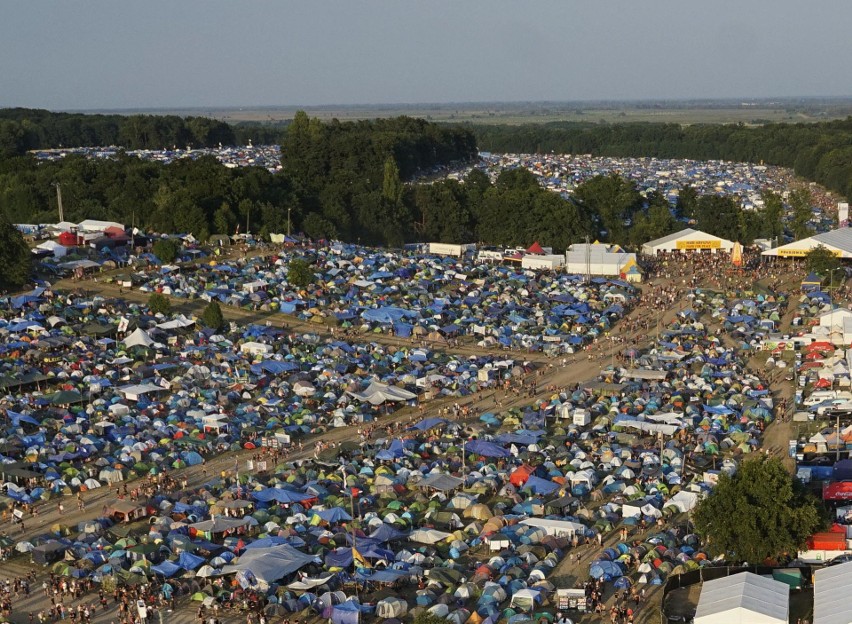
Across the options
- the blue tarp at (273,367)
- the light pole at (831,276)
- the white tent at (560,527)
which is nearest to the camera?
the white tent at (560,527)

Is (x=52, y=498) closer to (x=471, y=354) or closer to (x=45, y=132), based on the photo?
(x=471, y=354)

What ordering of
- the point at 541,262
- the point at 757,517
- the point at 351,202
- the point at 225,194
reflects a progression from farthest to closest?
the point at 351,202 < the point at 225,194 < the point at 541,262 < the point at 757,517

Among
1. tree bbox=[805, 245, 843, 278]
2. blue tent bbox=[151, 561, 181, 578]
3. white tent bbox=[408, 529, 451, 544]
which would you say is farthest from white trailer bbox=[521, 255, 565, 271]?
blue tent bbox=[151, 561, 181, 578]

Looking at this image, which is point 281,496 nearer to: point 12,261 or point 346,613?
point 346,613

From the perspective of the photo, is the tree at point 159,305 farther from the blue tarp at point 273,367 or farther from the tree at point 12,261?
the blue tarp at point 273,367

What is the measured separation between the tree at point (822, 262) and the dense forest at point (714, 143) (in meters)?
32.1

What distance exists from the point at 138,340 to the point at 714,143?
7482cm

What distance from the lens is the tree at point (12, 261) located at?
30.9 metres

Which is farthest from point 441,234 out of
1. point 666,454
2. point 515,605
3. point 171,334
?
point 515,605

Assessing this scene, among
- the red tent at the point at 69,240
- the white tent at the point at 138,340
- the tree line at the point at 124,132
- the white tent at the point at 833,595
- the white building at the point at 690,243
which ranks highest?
the tree line at the point at 124,132

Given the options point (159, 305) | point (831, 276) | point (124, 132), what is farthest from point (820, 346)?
point (124, 132)

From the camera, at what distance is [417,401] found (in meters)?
24.5

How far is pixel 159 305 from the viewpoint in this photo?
29703 millimetres

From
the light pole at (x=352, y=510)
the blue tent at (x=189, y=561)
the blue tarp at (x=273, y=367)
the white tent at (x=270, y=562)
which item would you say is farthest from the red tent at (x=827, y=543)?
the blue tarp at (x=273, y=367)
